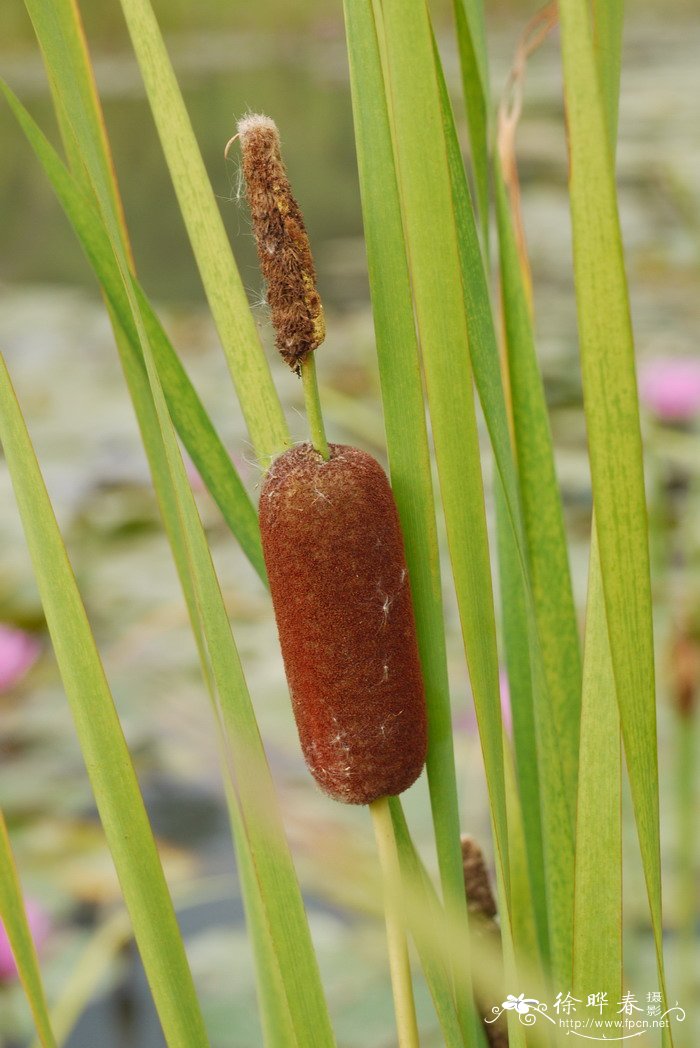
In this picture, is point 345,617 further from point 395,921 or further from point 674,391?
point 674,391

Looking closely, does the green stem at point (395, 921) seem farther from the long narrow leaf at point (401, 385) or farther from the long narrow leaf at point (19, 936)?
the long narrow leaf at point (19, 936)

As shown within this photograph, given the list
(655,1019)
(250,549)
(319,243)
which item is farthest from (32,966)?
(319,243)

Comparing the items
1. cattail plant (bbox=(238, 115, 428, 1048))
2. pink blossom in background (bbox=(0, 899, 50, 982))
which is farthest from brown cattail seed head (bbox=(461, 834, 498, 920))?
pink blossom in background (bbox=(0, 899, 50, 982))

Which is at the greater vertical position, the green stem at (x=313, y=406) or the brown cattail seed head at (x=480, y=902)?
the green stem at (x=313, y=406)

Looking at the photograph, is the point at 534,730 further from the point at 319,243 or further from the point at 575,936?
the point at 319,243

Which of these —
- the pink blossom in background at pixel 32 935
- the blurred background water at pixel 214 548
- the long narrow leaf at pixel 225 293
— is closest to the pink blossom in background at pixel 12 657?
the blurred background water at pixel 214 548

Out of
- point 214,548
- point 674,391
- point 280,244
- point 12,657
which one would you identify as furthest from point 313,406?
point 214,548

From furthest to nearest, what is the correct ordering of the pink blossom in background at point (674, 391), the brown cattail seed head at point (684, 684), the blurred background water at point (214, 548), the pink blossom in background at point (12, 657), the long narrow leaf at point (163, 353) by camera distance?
the pink blossom in background at point (674, 391) → the pink blossom in background at point (12, 657) → the blurred background water at point (214, 548) → the brown cattail seed head at point (684, 684) → the long narrow leaf at point (163, 353)
